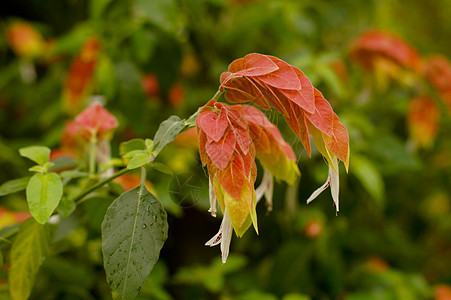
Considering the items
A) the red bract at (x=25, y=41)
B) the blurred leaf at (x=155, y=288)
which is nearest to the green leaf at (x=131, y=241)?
the blurred leaf at (x=155, y=288)

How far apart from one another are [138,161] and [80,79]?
2.05 ft

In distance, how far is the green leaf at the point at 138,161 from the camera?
1.30 ft

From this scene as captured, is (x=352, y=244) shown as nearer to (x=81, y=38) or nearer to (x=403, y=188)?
(x=403, y=188)

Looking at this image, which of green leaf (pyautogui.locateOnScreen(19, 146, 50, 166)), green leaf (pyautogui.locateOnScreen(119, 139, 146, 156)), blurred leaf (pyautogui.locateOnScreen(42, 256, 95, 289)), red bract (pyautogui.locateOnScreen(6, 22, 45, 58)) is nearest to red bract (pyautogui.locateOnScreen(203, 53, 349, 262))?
green leaf (pyautogui.locateOnScreen(119, 139, 146, 156))

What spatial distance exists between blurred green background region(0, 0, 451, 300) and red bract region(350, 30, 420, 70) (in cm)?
4

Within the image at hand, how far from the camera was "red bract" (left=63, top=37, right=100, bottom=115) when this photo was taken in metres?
0.93

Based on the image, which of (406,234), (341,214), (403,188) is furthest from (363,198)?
(406,234)

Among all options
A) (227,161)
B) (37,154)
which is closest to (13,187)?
(37,154)

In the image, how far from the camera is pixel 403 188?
1.22m

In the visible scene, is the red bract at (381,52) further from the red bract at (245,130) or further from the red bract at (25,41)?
the red bract at (25,41)

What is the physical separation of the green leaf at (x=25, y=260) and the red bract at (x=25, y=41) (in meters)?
0.88

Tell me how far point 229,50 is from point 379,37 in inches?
16.0

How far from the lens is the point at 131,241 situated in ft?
1.26

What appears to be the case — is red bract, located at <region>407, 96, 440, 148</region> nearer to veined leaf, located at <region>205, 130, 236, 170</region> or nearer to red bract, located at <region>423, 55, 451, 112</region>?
red bract, located at <region>423, 55, 451, 112</region>
